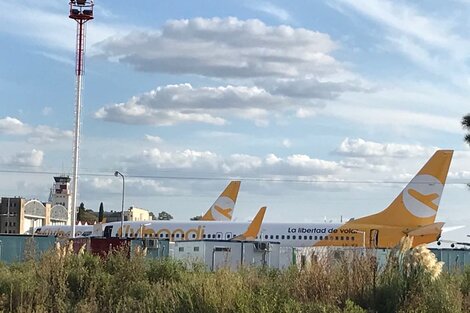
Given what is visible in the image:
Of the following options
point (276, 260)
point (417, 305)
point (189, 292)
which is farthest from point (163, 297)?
point (276, 260)

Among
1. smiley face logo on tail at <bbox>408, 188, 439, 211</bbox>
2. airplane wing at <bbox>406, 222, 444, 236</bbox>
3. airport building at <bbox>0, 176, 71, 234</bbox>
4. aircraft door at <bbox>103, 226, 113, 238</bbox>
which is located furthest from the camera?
airport building at <bbox>0, 176, 71, 234</bbox>

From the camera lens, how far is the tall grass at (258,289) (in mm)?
11680

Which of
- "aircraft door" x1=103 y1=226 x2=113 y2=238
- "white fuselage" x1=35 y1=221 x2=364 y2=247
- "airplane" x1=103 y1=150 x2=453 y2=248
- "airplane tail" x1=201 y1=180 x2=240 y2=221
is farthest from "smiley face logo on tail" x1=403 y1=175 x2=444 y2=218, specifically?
"airplane tail" x1=201 y1=180 x2=240 y2=221

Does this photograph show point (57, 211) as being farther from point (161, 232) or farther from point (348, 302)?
point (348, 302)

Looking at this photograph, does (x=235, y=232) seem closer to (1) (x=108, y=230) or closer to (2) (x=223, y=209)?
(1) (x=108, y=230)

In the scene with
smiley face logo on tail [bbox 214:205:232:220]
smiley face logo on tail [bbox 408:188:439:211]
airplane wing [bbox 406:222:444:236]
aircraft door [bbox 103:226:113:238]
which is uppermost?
smiley face logo on tail [bbox 408:188:439:211]

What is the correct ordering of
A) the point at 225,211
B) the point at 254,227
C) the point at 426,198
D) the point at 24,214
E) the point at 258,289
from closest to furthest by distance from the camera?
the point at 258,289 → the point at 426,198 → the point at 254,227 → the point at 225,211 → the point at 24,214

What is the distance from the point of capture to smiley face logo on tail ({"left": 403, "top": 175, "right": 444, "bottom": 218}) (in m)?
45.7

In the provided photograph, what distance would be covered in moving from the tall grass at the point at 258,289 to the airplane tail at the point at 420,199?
1207 inches

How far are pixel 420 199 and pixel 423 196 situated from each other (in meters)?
0.27

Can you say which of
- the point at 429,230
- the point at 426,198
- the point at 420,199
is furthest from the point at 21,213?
the point at 429,230

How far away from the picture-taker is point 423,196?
46.1 metres

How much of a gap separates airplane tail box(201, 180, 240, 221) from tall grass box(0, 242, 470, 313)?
5017cm

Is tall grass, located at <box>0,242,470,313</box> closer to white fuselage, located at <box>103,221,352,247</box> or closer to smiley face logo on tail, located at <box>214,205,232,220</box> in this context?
white fuselage, located at <box>103,221,352,247</box>
